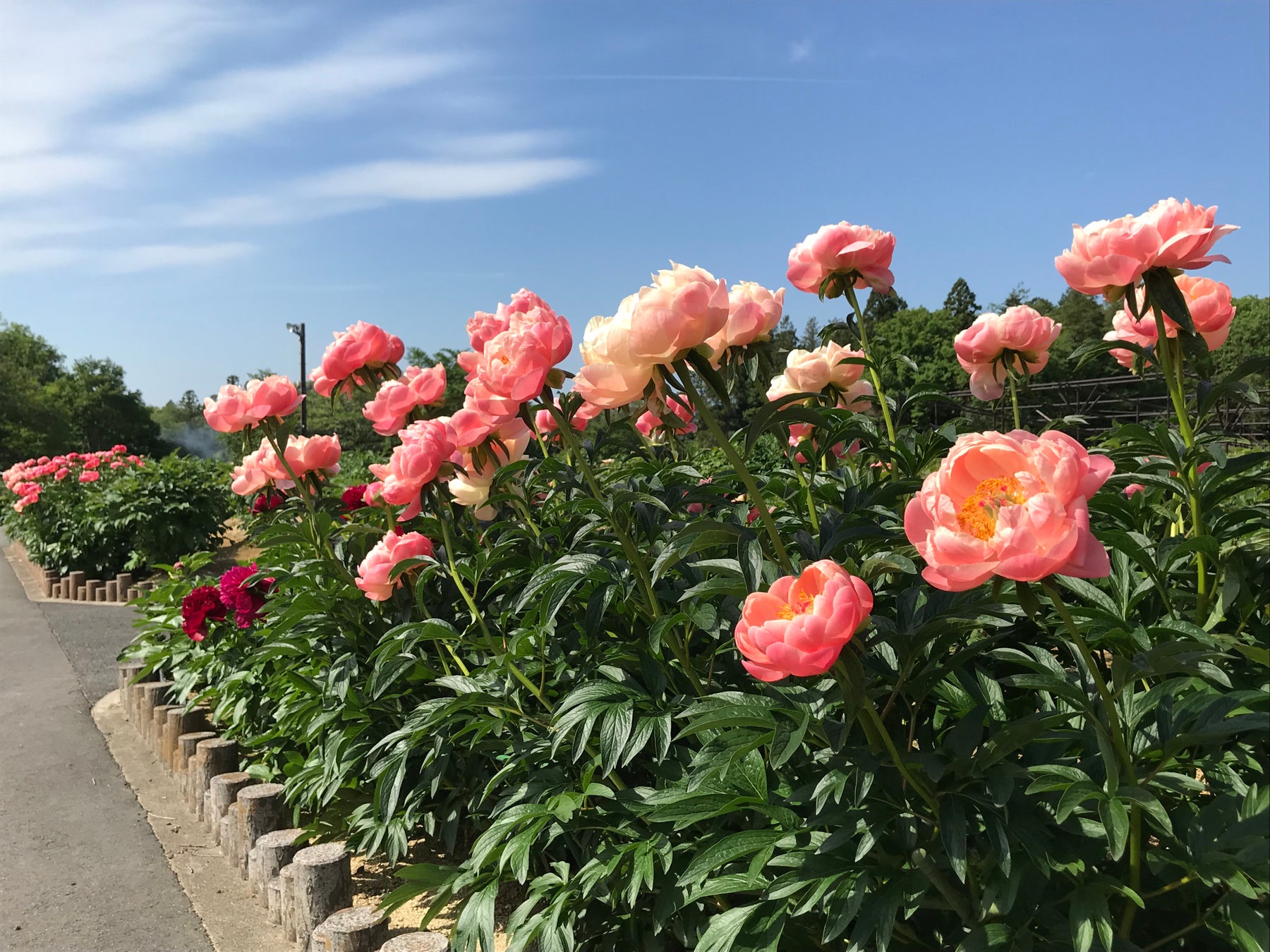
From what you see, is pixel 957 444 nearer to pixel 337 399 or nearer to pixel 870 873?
pixel 870 873

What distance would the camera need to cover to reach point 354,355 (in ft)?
9.05

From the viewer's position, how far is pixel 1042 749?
4.81ft

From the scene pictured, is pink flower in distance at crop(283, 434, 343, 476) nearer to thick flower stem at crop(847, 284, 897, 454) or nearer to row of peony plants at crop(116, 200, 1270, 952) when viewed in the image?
row of peony plants at crop(116, 200, 1270, 952)

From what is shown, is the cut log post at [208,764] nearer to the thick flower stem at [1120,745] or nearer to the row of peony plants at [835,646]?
the row of peony plants at [835,646]

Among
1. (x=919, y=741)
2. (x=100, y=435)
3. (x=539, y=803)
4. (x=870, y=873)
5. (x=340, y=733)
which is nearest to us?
(x=870, y=873)

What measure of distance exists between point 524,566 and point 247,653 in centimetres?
219

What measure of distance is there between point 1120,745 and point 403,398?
6.39ft

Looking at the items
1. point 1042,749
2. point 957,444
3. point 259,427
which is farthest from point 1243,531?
point 259,427

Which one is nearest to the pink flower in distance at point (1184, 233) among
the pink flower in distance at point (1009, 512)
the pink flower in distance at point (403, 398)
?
the pink flower in distance at point (1009, 512)

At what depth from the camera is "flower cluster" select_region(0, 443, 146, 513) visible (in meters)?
10.9

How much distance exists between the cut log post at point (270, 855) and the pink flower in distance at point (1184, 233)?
274 centimetres

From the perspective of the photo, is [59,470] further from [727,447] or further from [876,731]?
[876,731]

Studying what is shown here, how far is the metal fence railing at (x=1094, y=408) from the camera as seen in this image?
262 cm

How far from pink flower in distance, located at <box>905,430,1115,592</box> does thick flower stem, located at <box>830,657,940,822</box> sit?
0.27 meters
